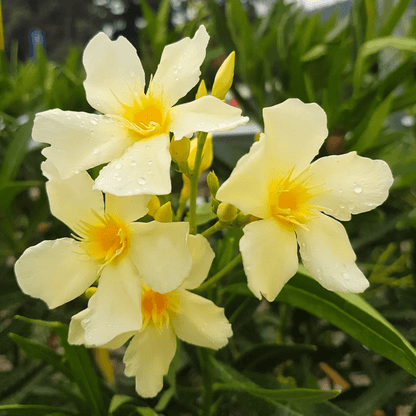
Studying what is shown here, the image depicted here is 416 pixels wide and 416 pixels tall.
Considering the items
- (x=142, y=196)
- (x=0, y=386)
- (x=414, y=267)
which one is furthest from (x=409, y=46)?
(x=0, y=386)

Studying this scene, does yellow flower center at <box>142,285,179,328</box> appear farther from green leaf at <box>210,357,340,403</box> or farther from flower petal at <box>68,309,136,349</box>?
green leaf at <box>210,357,340,403</box>

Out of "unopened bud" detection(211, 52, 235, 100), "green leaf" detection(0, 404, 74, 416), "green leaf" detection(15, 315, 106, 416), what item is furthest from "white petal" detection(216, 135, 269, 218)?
"green leaf" detection(0, 404, 74, 416)

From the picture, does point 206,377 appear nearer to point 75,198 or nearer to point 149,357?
point 149,357

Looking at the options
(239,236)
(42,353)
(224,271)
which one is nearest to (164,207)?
(224,271)

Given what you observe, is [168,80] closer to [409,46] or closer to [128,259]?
[128,259]

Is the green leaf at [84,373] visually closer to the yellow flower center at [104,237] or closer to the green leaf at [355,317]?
the yellow flower center at [104,237]

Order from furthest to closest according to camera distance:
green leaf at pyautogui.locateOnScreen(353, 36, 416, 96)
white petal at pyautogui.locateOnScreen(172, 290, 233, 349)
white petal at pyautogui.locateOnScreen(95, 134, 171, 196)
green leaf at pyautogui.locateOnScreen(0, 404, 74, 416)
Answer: green leaf at pyautogui.locateOnScreen(353, 36, 416, 96), green leaf at pyautogui.locateOnScreen(0, 404, 74, 416), white petal at pyautogui.locateOnScreen(172, 290, 233, 349), white petal at pyautogui.locateOnScreen(95, 134, 171, 196)
